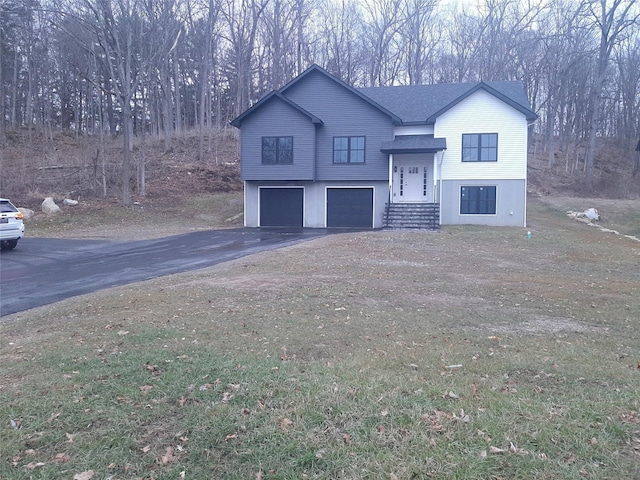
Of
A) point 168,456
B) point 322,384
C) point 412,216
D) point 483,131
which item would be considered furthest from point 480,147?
point 168,456

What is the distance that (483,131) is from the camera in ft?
84.6

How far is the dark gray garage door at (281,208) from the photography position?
2767 centimetres

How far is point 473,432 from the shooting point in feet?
11.9

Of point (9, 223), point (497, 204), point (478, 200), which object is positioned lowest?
point (9, 223)

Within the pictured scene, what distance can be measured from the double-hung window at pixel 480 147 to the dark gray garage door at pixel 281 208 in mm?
9334

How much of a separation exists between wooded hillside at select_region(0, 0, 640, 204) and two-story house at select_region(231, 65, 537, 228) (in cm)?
1187

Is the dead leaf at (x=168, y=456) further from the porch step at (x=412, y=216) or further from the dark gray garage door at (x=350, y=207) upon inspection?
the dark gray garage door at (x=350, y=207)

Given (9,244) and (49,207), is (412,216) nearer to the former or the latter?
(9,244)

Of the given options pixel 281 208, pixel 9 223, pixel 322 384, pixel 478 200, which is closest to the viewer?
pixel 322 384

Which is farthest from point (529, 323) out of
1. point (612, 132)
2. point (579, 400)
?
point (612, 132)

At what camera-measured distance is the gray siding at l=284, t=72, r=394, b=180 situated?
26.2 m

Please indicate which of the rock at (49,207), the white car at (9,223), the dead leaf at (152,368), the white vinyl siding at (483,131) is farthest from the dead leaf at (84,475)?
the rock at (49,207)

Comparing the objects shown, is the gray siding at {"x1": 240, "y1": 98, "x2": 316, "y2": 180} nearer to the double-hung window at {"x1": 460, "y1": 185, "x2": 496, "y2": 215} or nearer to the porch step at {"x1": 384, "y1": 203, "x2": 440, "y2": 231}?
the porch step at {"x1": 384, "y1": 203, "x2": 440, "y2": 231}

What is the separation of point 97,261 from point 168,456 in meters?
12.4
